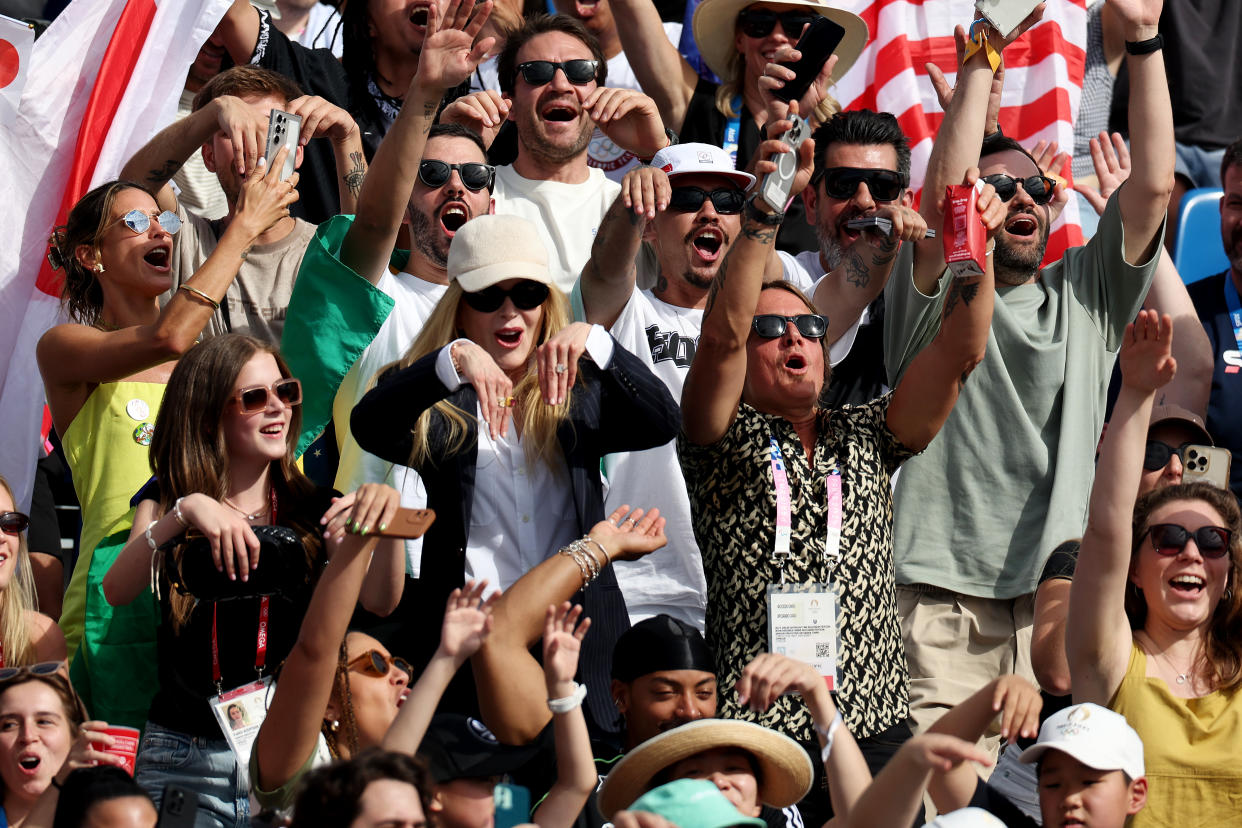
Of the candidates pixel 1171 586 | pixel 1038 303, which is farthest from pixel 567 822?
pixel 1038 303

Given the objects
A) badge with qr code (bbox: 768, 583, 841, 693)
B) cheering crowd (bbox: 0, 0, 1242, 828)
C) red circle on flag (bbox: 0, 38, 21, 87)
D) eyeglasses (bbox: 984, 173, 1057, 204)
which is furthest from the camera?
red circle on flag (bbox: 0, 38, 21, 87)

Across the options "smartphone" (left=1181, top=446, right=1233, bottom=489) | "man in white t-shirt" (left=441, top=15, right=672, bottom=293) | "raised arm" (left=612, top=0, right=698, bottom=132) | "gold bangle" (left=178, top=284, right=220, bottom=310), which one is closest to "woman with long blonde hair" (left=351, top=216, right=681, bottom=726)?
"gold bangle" (left=178, top=284, right=220, bottom=310)

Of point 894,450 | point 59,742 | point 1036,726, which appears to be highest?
point 894,450

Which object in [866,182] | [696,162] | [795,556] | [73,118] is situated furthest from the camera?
[73,118]

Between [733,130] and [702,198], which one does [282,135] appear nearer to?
[702,198]

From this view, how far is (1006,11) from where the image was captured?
17.5 ft

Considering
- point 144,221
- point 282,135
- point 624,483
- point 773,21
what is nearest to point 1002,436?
point 624,483

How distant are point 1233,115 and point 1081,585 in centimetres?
456

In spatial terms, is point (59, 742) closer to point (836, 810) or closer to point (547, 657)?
point (547, 657)

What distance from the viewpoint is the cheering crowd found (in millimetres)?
4141

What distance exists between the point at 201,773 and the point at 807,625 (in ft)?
5.10

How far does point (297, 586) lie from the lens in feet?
14.1

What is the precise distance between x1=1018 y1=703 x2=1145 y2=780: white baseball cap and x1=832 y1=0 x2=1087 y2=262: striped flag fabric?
3533 millimetres

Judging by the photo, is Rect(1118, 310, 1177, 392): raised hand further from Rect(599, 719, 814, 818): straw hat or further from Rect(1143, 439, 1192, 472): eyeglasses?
Rect(599, 719, 814, 818): straw hat
